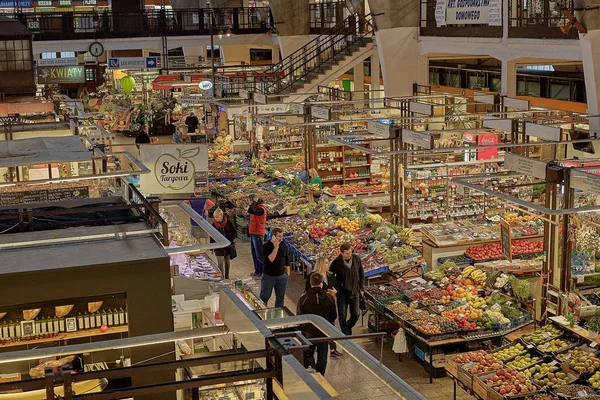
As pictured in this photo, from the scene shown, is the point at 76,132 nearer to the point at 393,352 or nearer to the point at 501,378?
the point at 393,352

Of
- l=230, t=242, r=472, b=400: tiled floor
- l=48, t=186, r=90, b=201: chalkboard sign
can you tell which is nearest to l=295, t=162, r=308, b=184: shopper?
l=48, t=186, r=90, b=201: chalkboard sign

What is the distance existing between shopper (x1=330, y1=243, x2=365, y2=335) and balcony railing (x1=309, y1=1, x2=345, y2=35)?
16.9m

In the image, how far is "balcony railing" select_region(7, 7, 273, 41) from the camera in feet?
95.8

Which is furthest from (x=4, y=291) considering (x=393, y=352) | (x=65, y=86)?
(x=65, y=86)

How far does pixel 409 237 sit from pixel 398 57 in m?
8.74

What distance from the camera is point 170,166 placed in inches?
465

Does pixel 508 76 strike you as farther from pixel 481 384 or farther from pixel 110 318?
pixel 110 318

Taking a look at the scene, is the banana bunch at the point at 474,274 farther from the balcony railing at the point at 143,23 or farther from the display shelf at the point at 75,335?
the balcony railing at the point at 143,23

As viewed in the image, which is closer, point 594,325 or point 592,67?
point 594,325

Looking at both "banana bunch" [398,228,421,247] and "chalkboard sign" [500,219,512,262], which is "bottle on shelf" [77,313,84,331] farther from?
"banana bunch" [398,228,421,247]

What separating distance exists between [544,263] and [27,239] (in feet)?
19.4

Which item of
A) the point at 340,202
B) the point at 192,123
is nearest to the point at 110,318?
the point at 340,202

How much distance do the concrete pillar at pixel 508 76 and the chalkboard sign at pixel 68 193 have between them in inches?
342

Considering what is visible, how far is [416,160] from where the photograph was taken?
16.6 meters
